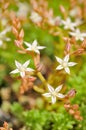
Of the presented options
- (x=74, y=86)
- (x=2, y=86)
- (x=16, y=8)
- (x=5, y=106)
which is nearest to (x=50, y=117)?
(x=74, y=86)

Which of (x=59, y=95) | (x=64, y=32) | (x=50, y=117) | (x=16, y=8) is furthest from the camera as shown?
(x=16, y=8)

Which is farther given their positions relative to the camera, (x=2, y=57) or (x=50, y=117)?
(x=2, y=57)

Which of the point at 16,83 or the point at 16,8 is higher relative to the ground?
the point at 16,8

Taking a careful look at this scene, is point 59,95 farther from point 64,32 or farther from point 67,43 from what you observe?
point 64,32

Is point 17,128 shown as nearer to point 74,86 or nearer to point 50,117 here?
point 50,117

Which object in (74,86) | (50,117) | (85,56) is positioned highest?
(85,56)

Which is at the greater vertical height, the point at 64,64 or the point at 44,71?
the point at 44,71

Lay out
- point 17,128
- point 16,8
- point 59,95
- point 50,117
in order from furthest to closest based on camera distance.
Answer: point 16,8 < point 17,128 < point 50,117 < point 59,95

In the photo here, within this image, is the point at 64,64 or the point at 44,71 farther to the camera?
the point at 44,71
